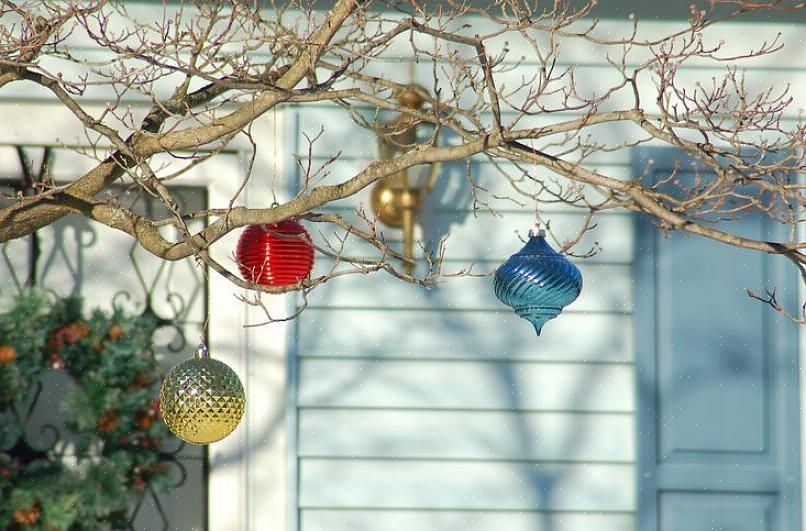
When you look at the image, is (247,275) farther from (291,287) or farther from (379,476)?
(379,476)

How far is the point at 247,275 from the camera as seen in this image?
320 centimetres

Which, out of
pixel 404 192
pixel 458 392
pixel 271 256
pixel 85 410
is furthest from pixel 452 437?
pixel 271 256

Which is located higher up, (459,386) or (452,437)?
(459,386)

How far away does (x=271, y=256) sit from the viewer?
10.3ft

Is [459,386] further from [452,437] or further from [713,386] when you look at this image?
[713,386]

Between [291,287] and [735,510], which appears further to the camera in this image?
[735,510]

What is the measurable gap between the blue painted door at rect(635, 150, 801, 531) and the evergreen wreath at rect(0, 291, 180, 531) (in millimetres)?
1692

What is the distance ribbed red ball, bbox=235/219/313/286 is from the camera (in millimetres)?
3156

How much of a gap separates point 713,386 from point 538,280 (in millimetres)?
1534

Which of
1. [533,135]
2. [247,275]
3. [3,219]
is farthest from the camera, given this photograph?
[247,275]

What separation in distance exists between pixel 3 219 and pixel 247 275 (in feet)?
2.26

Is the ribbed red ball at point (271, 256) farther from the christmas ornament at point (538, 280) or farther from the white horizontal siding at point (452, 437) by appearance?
the white horizontal siding at point (452, 437)

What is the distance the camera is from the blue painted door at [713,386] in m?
4.25

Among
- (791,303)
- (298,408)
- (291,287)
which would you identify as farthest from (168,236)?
(791,303)
